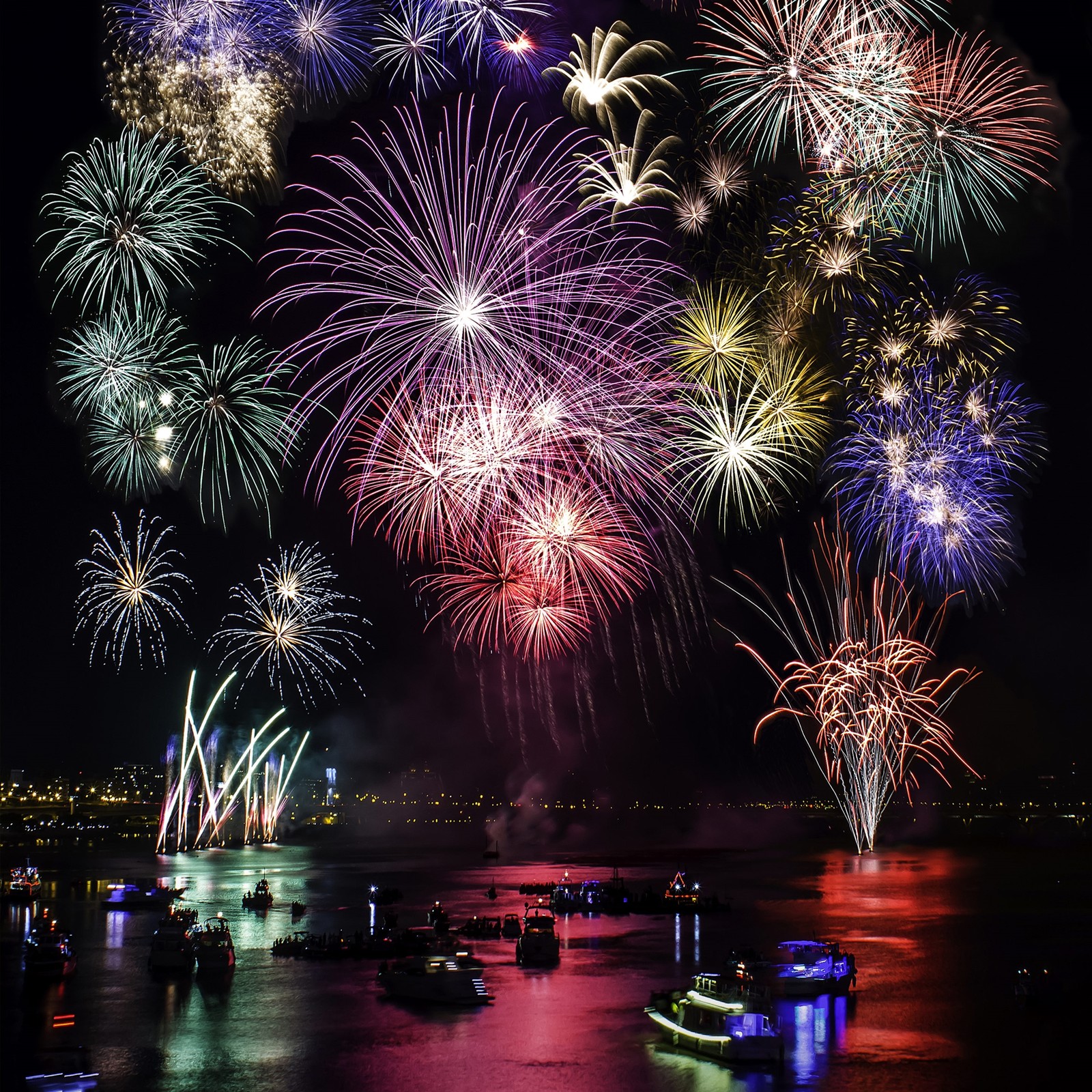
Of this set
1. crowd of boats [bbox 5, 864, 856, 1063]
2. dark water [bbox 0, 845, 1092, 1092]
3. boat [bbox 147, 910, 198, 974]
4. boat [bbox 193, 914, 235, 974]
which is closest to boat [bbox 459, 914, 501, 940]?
crowd of boats [bbox 5, 864, 856, 1063]

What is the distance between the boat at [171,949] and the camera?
44.9 m

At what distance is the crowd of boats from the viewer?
31.0 metres

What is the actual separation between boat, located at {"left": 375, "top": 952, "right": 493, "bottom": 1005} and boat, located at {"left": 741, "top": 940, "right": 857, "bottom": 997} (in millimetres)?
8911

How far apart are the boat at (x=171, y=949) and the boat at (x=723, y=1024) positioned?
20680mm

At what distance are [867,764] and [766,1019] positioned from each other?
3552cm

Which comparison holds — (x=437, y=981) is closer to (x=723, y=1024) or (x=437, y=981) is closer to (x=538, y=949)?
(x=538, y=949)

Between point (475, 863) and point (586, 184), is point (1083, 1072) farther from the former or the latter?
point (475, 863)

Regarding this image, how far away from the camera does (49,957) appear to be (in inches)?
1695

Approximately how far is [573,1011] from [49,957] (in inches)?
790

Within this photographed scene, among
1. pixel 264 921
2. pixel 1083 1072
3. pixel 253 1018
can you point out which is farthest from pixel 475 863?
pixel 1083 1072

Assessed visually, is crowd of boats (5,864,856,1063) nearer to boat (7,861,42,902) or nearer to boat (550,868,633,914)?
boat (550,868,633,914)

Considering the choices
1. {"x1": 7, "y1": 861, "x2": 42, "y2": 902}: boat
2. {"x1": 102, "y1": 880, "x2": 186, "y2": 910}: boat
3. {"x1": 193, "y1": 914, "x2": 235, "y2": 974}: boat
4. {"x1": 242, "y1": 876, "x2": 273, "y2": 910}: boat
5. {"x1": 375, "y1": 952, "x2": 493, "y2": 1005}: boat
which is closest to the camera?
{"x1": 375, "y1": 952, "x2": 493, "y2": 1005}: boat

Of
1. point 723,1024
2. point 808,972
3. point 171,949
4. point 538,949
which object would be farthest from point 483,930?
point 723,1024

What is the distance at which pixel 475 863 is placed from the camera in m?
126
